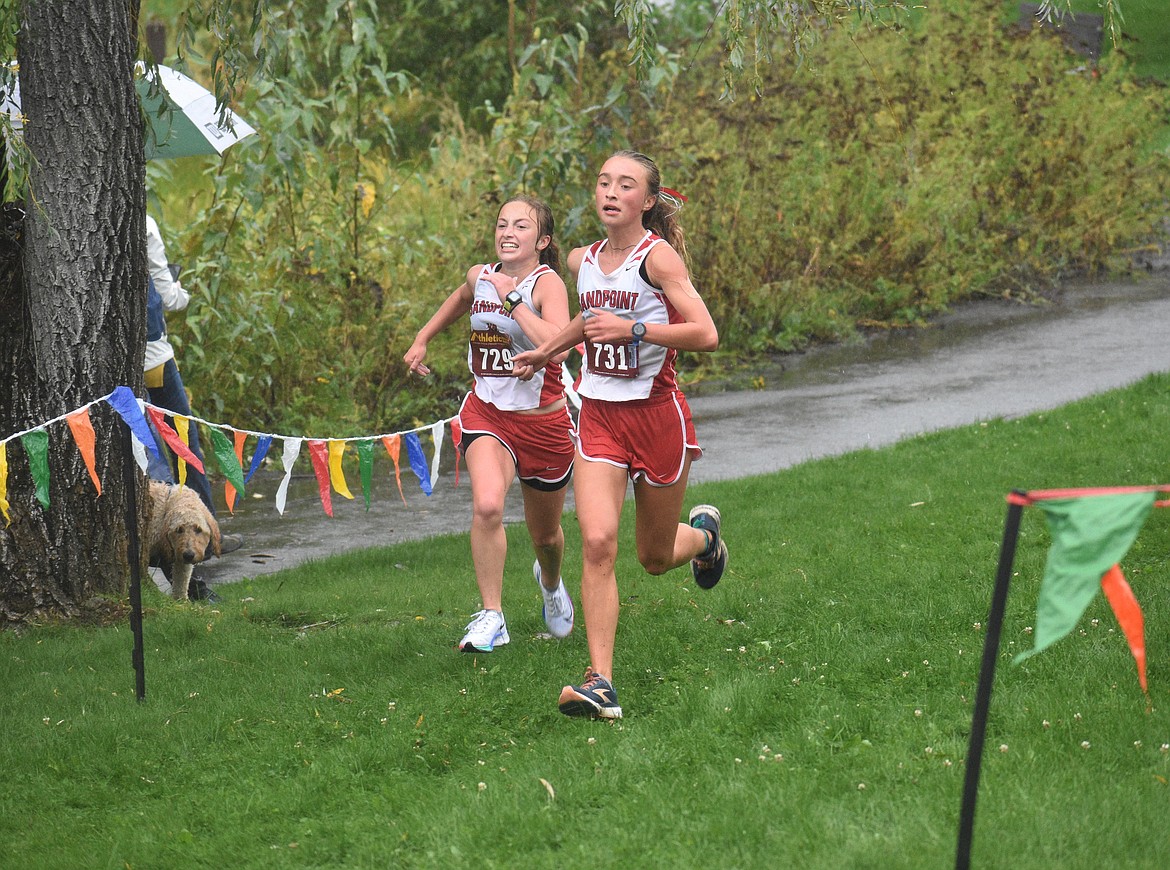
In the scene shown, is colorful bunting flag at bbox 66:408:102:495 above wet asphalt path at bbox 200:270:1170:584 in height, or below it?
above

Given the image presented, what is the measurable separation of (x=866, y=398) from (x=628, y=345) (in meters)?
7.10

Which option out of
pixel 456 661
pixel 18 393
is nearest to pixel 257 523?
pixel 18 393

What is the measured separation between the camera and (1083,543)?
3.08m

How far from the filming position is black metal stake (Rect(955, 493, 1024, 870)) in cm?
318

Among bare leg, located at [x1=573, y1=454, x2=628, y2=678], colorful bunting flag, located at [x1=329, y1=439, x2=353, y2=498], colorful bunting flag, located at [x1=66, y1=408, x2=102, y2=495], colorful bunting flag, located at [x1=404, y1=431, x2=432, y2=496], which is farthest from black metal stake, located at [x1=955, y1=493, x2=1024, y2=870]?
colorful bunting flag, located at [x1=404, y1=431, x2=432, y2=496]

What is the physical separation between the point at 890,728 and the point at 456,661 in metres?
1.90

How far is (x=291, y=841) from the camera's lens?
4285 millimetres

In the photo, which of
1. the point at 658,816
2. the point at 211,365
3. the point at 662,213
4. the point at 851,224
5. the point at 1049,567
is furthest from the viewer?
the point at 851,224

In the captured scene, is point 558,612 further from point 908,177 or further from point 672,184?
point 908,177

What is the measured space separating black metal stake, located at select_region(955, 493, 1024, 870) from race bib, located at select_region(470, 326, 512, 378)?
307 centimetres

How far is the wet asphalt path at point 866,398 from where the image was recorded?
928 cm

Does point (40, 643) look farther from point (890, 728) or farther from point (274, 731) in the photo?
point (890, 728)

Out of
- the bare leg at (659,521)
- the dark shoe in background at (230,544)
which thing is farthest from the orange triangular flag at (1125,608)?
the dark shoe in background at (230,544)

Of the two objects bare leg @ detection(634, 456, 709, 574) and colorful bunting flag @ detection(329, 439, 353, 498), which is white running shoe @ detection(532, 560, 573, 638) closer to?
bare leg @ detection(634, 456, 709, 574)
